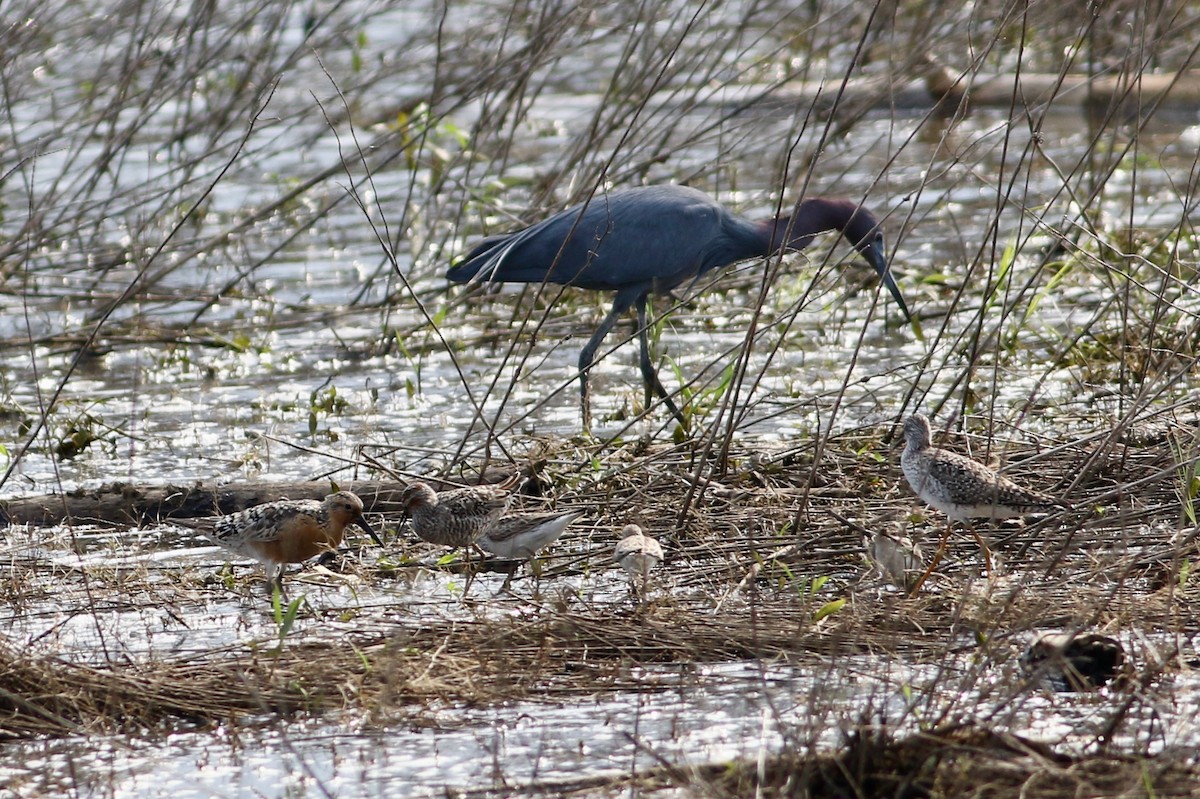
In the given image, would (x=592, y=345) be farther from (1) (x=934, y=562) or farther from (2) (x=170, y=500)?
(1) (x=934, y=562)

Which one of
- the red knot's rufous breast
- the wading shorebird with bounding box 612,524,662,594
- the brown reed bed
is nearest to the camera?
the brown reed bed

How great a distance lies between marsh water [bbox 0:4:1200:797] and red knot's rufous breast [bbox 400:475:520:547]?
0.51 feet

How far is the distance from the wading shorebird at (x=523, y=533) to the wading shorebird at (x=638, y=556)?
9.8 inches

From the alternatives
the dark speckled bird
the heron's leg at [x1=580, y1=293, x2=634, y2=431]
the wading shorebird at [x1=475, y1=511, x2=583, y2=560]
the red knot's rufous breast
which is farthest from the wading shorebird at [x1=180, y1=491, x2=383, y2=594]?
the dark speckled bird

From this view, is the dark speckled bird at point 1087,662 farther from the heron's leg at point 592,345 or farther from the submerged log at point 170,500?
the heron's leg at point 592,345

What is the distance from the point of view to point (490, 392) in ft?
19.7

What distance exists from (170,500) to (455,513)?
4.28 feet

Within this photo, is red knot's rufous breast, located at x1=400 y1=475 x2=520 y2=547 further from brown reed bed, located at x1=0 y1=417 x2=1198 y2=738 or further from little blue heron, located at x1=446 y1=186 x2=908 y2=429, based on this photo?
little blue heron, located at x1=446 y1=186 x2=908 y2=429

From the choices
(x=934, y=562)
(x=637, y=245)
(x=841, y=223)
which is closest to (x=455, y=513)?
(x=934, y=562)

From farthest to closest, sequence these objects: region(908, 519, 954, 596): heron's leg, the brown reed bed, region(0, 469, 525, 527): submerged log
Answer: region(0, 469, 525, 527): submerged log → region(908, 519, 954, 596): heron's leg → the brown reed bed

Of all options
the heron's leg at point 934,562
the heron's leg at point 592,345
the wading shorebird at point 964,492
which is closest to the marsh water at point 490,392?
the heron's leg at point 934,562

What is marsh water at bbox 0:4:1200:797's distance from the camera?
13.0 ft

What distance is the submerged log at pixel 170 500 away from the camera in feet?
19.8

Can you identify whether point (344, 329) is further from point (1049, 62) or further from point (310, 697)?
point (1049, 62)
